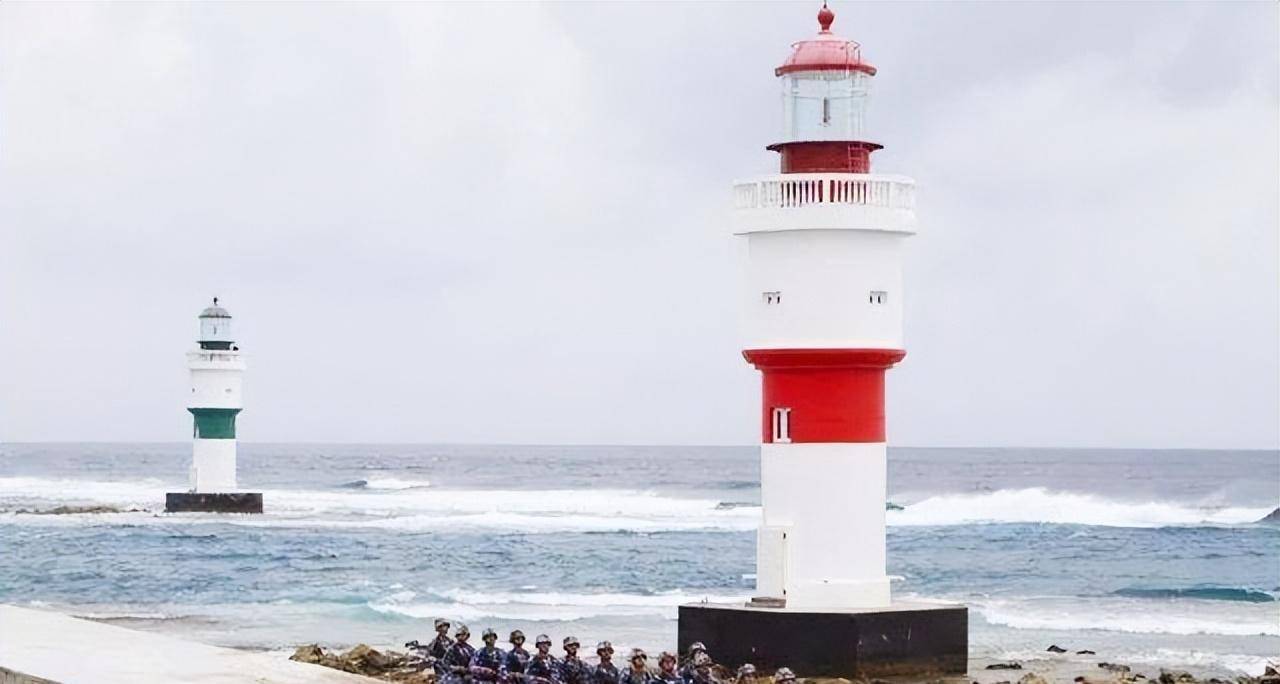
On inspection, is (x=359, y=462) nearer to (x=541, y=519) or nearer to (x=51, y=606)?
(x=541, y=519)

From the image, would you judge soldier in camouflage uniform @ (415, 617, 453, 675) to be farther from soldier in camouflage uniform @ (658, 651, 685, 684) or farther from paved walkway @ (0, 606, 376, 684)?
soldier in camouflage uniform @ (658, 651, 685, 684)

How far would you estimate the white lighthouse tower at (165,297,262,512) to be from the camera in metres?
46.8

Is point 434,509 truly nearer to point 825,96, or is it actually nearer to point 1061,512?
point 1061,512

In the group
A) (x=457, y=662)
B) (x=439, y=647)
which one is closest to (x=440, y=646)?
(x=439, y=647)

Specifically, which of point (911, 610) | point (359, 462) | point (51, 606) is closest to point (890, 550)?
point (51, 606)

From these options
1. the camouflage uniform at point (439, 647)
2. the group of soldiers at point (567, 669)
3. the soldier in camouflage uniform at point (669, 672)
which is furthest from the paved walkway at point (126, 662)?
the soldier in camouflage uniform at point (669, 672)

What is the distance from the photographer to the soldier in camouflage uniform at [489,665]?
45.0ft

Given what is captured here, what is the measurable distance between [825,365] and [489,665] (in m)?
3.35

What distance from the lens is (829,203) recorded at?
51.1 feet

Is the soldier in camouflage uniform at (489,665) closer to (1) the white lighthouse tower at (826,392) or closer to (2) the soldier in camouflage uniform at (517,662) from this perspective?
(2) the soldier in camouflage uniform at (517,662)

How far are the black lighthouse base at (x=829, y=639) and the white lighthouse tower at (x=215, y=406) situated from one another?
32.3 m

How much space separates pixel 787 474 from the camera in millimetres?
15688

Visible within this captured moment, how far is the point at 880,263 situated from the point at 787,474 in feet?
5.24

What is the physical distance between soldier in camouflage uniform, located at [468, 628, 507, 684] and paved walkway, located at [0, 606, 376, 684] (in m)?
0.73
